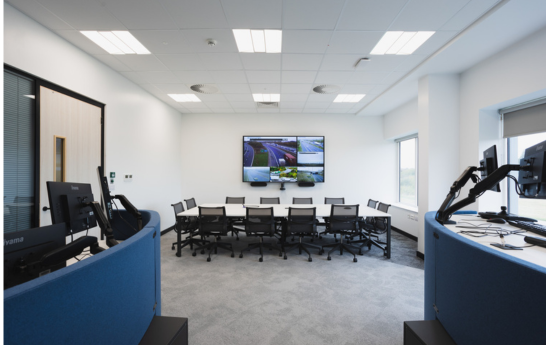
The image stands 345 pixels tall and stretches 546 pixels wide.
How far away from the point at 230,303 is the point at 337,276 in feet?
5.37

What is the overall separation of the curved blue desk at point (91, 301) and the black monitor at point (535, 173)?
2.92 metres

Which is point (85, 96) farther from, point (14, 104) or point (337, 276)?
point (337, 276)

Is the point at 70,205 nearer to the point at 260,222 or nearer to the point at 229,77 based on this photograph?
the point at 260,222

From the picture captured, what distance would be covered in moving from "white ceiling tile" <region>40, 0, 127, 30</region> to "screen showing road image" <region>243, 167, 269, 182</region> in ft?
15.3

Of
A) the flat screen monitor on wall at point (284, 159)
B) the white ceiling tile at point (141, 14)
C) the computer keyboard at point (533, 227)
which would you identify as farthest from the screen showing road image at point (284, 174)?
the computer keyboard at point (533, 227)

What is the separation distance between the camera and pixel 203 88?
210 inches

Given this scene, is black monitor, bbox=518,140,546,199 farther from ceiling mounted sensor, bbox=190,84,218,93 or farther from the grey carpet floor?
ceiling mounted sensor, bbox=190,84,218,93

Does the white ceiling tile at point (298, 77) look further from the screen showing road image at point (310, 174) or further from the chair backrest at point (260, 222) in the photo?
the screen showing road image at point (310, 174)

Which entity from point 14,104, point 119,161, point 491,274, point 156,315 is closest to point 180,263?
point 119,161

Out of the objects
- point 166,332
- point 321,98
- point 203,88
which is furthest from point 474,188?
point 203,88

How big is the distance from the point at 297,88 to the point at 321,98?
3.03ft

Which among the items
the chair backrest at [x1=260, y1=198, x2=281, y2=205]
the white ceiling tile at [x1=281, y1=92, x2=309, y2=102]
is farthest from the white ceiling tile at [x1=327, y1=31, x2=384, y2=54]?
the chair backrest at [x1=260, y1=198, x2=281, y2=205]

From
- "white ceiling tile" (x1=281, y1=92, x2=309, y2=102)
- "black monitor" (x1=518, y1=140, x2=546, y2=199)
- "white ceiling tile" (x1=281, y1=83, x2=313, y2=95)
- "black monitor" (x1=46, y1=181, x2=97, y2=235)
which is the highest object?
"white ceiling tile" (x1=281, y1=83, x2=313, y2=95)

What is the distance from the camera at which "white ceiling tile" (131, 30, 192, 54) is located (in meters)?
3.26
